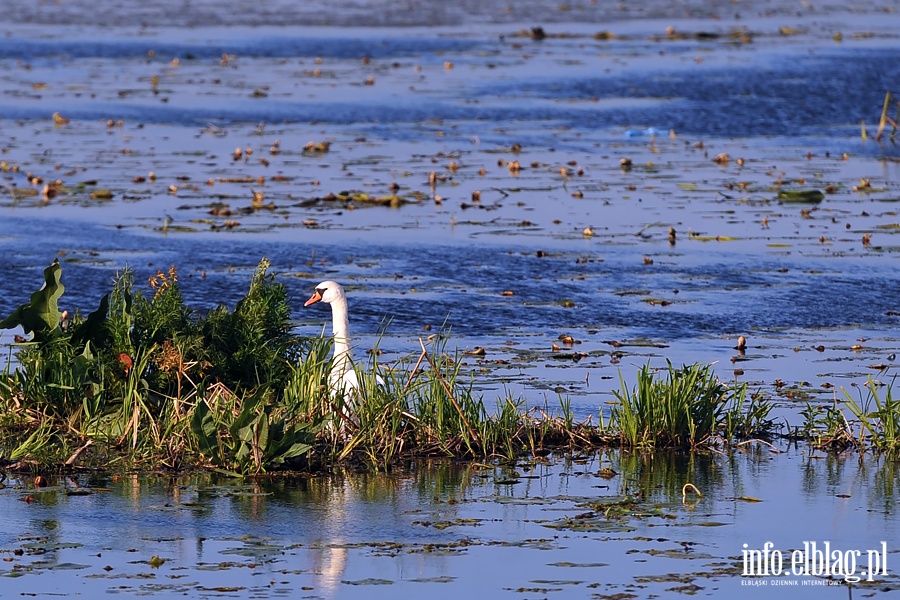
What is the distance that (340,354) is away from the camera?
9.63 m

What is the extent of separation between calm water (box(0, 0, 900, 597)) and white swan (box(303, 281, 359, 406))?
29.4 inches

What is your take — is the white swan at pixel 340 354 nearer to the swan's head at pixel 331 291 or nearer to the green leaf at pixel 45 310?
the swan's head at pixel 331 291

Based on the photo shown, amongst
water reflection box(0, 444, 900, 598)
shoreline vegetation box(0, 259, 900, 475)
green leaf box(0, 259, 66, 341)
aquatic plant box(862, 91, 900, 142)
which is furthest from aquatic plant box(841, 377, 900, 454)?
aquatic plant box(862, 91, 900, 142)

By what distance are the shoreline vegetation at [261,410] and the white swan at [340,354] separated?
0.22 ft

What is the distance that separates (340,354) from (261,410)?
1046 millimetres

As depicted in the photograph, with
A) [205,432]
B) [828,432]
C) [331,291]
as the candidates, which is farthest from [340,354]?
[828,432]

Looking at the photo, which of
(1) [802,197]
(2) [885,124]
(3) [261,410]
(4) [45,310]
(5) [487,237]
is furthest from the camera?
(2) [885,124]

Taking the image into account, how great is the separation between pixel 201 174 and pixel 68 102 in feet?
22.7

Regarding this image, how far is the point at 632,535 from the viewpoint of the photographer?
7.70 m

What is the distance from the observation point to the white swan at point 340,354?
30.6 feet

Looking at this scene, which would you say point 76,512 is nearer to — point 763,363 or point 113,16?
point 763,363

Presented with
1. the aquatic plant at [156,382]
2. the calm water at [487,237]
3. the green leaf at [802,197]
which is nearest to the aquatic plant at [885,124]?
the calm water at [487,237]

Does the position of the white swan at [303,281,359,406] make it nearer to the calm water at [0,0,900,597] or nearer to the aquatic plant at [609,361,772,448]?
the calm water at [0,0,900,597]

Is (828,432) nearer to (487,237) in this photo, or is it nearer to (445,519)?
(445,519)
